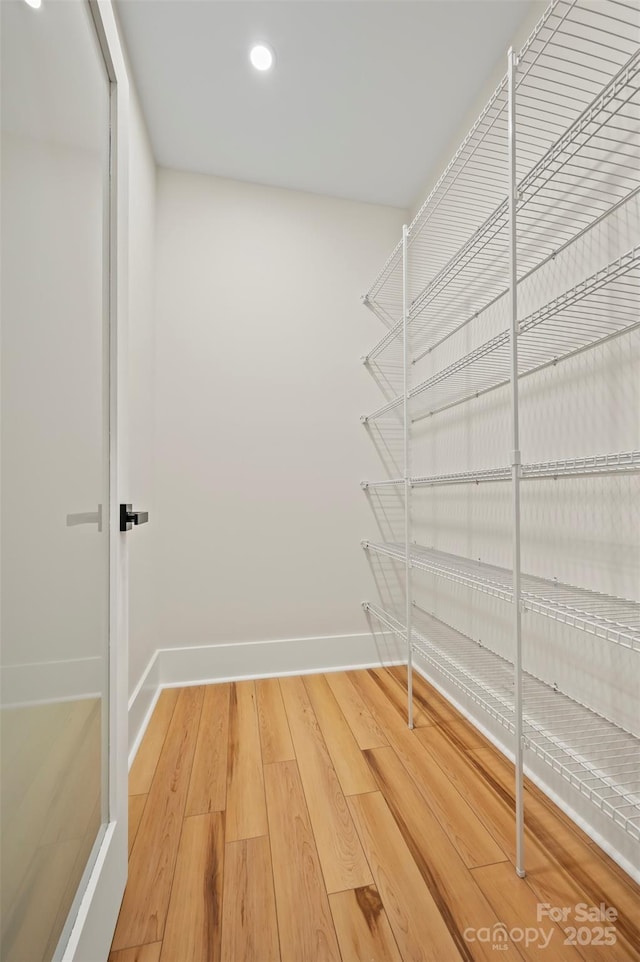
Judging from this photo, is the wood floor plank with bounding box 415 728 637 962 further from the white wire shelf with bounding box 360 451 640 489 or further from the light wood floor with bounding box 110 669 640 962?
the white wire shelf with bounding box 360 451 640 489

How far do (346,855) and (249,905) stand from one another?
0.25 metres

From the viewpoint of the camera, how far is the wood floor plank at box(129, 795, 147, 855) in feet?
A: 3.61

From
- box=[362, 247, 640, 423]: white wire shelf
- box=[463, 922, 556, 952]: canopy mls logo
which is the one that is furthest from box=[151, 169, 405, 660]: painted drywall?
box=[463, 922, 556, 952]: canopy mls logo

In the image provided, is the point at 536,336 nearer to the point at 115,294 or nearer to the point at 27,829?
the point at 115,294

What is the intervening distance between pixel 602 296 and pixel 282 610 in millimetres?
1762

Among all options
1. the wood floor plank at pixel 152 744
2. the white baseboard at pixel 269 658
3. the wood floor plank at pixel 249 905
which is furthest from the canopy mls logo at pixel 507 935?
the white baseboard at pixel 269 658

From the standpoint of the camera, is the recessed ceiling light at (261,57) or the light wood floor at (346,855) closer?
the light wood floor at (346,855)

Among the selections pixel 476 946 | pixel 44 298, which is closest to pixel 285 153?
pixel 44 298

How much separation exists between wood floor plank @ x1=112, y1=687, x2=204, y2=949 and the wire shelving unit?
0.81 metres

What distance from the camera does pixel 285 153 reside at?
1.91m

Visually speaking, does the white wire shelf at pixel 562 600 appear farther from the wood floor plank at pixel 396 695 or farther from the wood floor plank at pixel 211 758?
the wood floor plank at pixel 211 758

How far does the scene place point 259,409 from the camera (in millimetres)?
2092

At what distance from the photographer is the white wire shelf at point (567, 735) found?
927 mm

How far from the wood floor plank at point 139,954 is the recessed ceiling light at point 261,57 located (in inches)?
98.7
